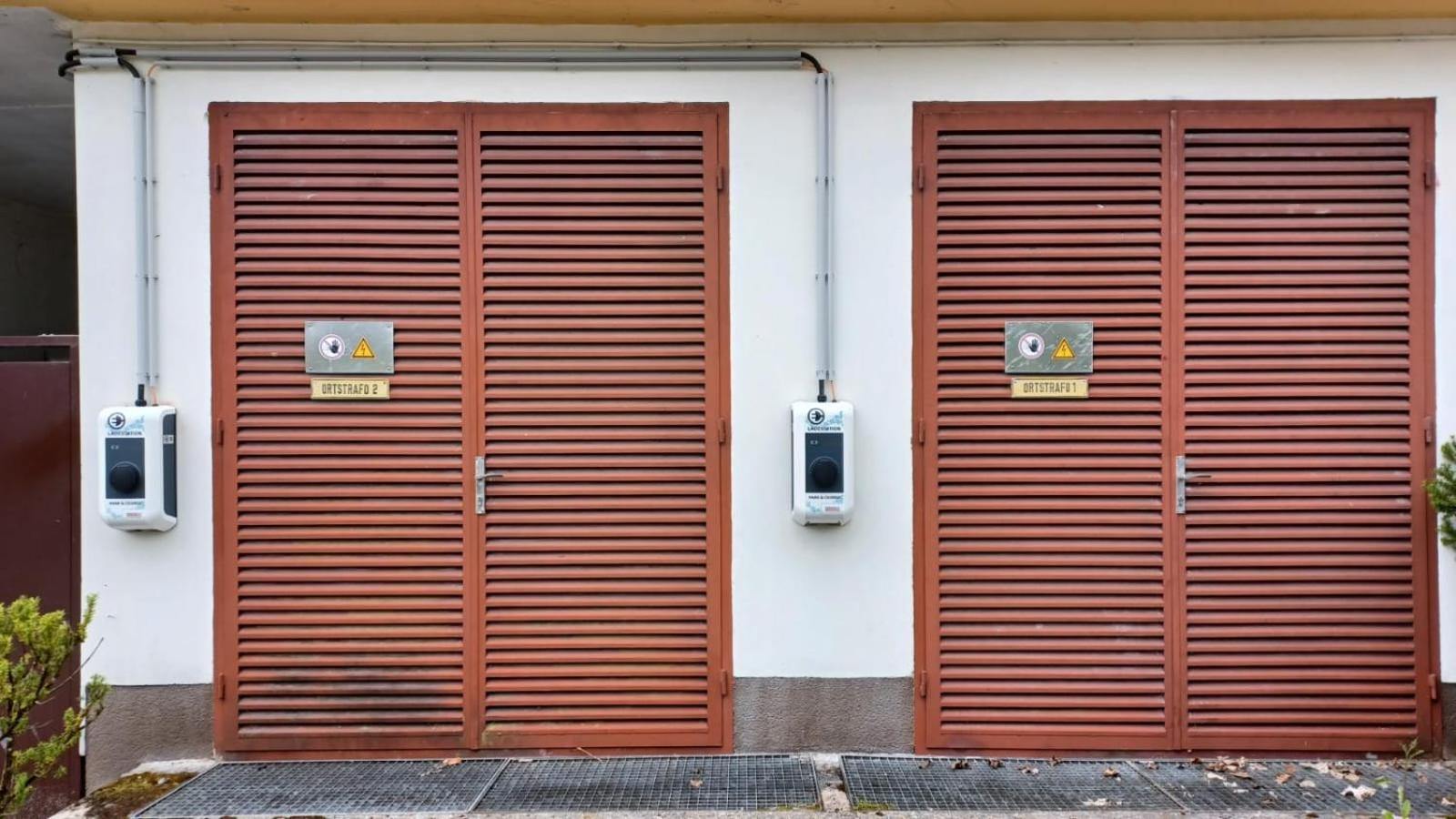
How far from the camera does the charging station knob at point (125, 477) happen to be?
410 centimetres

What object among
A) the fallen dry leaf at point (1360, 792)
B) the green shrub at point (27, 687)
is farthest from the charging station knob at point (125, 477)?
the fallen dry leaf at point (1360, 792)

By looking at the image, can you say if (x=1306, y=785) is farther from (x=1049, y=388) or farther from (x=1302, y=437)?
(x=1049, y=388)

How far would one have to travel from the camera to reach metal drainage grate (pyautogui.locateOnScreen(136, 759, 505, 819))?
3832 mm

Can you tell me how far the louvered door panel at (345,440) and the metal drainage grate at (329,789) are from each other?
14cm

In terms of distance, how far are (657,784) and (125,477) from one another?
291cm

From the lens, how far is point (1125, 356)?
4.37 m

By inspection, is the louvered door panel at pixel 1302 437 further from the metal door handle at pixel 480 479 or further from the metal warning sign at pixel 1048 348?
the metal door handle at pixel 480 479

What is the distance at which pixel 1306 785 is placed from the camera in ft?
13.2

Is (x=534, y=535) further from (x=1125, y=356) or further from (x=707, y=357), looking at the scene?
(x=1125, y=356)

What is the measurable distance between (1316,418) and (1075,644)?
165 centimetres

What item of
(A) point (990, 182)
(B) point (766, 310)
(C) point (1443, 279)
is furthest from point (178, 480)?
(C) point (1443, 279)

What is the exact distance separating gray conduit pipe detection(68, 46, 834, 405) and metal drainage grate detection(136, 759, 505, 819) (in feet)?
6.33

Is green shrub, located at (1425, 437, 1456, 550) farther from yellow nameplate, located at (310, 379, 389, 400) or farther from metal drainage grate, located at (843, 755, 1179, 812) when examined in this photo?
yellow nameplate, located at (310, 379, 389, 400)

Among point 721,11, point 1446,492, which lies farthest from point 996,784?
point 721,11
